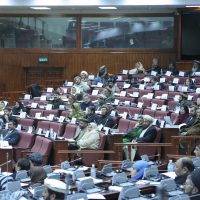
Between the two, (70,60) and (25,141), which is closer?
(25,141)

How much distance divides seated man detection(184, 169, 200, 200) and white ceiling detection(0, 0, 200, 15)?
14526 mm

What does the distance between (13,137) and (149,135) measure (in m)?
3.13

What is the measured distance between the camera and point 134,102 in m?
17.7

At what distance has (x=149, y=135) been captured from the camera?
40.9ft

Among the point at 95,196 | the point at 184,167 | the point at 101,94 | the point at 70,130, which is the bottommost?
the point at 95,196

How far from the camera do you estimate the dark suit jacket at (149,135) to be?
1240 cm

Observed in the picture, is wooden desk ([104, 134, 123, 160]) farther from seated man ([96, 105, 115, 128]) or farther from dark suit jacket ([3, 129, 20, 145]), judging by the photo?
dark suit jacket ([3, 129, 20, 145])

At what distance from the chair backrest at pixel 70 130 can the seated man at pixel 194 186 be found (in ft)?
22.5

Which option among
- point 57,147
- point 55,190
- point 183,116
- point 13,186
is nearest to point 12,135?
point 57,147

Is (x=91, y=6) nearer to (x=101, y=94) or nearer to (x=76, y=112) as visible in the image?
(x=101, y=94)

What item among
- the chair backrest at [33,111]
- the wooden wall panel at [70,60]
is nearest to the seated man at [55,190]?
the chair backrest at [33,111]

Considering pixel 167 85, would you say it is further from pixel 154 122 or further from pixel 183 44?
pixel 154 122

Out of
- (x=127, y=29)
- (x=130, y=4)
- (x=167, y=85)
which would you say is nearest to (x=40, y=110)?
(x=167, y=85)

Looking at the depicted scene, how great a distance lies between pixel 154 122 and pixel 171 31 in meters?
10.6
